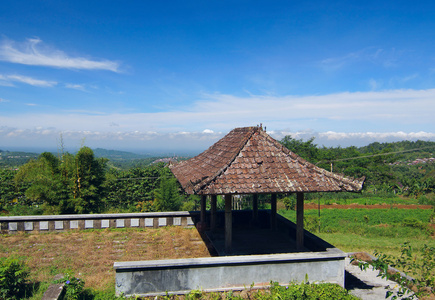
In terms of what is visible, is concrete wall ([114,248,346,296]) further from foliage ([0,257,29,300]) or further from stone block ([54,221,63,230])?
stone block ([54,221,63,230])

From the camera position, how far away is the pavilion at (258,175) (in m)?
6.64

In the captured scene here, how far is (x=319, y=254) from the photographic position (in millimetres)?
6512

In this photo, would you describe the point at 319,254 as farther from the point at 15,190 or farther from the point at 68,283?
the point at 15,190

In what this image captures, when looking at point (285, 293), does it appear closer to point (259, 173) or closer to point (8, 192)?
point (259, 173)

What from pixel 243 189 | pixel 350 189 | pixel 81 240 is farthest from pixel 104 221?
pixel 350 189

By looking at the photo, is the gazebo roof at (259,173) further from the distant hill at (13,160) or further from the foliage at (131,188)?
the distant hill at (13,160)

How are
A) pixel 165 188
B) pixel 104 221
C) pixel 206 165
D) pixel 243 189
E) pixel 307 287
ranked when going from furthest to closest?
pixel 165 188 < pixel 104 221 < pixel 206 165 < pixel 243 189 < pixel 307 287

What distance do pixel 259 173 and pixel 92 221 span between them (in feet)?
22.5

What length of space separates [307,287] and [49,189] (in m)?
10.0

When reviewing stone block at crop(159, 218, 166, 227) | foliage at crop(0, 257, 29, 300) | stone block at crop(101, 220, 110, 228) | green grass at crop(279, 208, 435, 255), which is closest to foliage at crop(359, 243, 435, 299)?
green grass at crop(279, 208, 435, 255)

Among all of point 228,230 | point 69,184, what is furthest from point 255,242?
point 69,184

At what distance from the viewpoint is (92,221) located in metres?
10.7

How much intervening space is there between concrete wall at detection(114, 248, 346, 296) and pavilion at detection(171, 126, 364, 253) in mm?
1154

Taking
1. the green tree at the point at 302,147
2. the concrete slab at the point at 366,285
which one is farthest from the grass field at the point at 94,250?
the green tree at the point at 302,147
